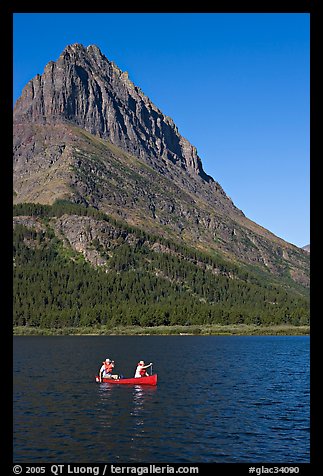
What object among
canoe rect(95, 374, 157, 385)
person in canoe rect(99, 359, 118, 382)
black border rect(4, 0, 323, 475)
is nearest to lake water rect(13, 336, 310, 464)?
canoe rect(95, 374, 157, 385)

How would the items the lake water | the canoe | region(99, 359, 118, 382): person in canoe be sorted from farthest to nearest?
region(99, 359, 118, 382): person in canoe → the canoe → the lake water

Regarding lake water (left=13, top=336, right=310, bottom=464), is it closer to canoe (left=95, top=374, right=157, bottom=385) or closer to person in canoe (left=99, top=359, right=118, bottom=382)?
canoe (left=95, top=374, right=157, bottom=385)

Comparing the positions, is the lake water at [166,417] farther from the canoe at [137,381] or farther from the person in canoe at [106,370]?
the person in canoe at [106,370]

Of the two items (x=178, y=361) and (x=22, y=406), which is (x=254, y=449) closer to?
(x=22, y=406)

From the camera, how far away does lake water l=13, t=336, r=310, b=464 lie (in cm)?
5100

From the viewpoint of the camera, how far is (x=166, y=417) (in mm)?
70312

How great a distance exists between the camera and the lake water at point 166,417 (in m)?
51.0

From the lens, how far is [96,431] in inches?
2388
